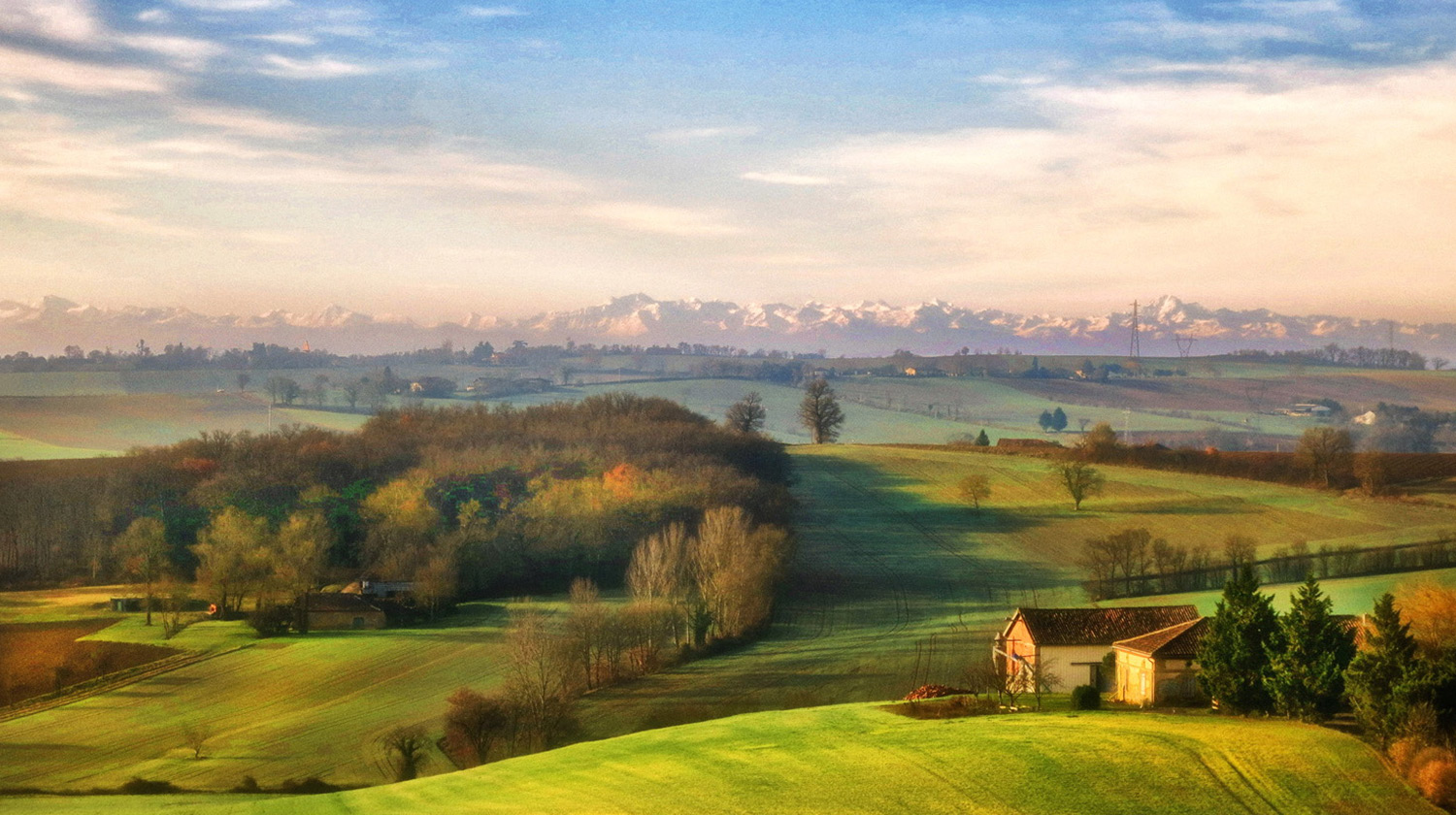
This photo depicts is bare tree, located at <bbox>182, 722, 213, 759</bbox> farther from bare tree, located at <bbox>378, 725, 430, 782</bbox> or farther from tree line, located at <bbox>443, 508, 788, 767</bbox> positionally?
tree line, located at <bbox>443, 508, 788, 767</bbox>

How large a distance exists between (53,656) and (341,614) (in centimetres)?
1621

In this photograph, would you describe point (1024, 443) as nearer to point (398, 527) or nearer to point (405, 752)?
point (398, 527)

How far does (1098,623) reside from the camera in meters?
51.7

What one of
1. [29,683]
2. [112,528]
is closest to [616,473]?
[112,528]

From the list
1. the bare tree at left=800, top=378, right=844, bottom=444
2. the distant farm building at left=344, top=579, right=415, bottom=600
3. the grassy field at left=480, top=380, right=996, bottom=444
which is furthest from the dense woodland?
the grassy field at left=480, top=380, right=996, bottom=444

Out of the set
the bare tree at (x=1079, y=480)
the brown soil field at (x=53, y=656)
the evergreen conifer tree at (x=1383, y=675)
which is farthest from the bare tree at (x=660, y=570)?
the bare tree at (x=1079, y=480)

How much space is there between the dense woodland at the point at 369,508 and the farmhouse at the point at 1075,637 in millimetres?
39709

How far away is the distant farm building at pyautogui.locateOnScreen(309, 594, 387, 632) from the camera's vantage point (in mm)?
76875

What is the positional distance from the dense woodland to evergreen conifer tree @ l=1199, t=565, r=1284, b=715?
4886 cm

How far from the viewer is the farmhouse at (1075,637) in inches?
1994

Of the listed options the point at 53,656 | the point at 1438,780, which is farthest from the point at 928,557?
the point at 1438,780

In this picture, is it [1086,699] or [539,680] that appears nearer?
[1086,699]

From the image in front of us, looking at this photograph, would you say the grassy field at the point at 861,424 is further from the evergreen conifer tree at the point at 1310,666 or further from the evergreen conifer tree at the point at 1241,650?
the evergreen conifer tree at the point at 1310,666

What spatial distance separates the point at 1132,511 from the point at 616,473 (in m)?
45.4
